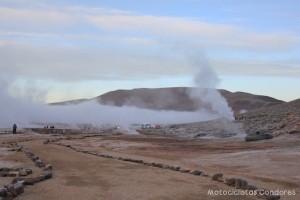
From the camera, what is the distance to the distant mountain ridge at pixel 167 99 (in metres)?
140

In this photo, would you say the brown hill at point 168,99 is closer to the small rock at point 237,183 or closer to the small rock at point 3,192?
the small rock at point 237,183

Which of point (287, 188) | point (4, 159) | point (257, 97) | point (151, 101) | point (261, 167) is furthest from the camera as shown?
point (151, 101)

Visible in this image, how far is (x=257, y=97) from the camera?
148 m

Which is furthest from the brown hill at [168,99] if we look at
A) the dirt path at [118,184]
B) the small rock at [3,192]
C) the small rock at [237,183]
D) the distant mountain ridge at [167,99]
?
the small rock at [3,192]

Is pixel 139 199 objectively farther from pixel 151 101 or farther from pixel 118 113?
pixel 151 101

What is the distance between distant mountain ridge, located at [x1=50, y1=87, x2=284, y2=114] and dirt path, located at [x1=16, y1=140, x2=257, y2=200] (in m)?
118

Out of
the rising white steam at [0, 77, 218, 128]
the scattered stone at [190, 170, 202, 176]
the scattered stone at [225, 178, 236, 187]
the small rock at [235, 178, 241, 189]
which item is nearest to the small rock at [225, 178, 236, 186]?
the scattered stone at [225, 178, 236, 187]

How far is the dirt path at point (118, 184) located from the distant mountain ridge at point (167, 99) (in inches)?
4628

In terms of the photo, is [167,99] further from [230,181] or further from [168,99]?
[230,181]

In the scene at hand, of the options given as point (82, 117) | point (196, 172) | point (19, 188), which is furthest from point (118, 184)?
point (82, 117)

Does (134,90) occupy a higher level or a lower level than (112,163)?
higher

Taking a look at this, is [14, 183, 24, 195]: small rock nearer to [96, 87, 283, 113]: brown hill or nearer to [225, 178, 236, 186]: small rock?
[225, 178, 236, 186]: small rock

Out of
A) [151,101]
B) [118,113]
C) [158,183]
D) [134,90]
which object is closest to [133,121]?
[118,113]

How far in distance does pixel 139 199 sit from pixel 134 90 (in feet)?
544
